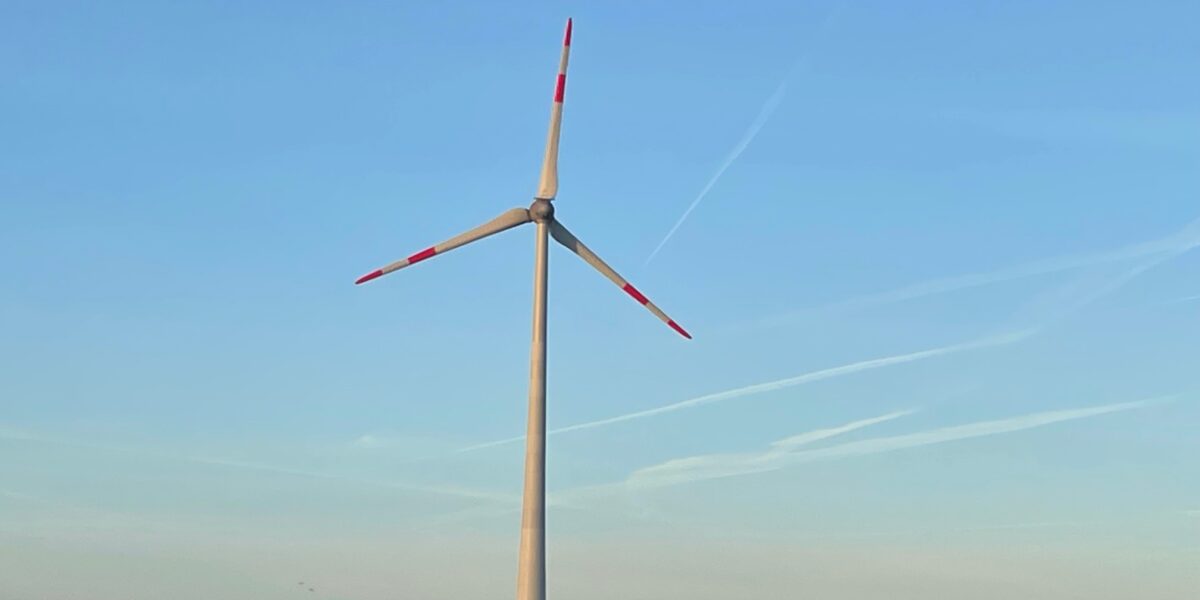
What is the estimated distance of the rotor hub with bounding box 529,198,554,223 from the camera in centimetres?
9250

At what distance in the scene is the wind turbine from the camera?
83.3 metres

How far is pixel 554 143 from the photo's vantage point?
318 ft

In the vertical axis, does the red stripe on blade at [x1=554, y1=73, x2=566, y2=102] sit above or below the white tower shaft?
above

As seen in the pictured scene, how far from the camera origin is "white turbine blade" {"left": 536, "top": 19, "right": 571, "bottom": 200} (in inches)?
3738

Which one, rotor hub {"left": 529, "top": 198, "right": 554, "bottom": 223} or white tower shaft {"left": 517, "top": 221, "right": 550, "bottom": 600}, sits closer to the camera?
white tower shaft {"left": 517, "top": 221, "right": 550, "bottom": 600}

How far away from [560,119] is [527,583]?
96.0ft

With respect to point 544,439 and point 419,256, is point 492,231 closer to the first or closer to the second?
point 419,256

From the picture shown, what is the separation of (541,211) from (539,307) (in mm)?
7400

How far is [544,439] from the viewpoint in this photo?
84.9 m

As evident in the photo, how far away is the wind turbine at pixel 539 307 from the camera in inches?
3280

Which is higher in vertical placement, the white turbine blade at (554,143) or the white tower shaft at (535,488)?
the white turbine blade at (554,143)

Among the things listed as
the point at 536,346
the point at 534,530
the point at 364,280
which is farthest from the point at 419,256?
the point at 534,530

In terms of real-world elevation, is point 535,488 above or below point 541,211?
below

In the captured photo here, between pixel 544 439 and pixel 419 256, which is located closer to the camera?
pixel 544 439
